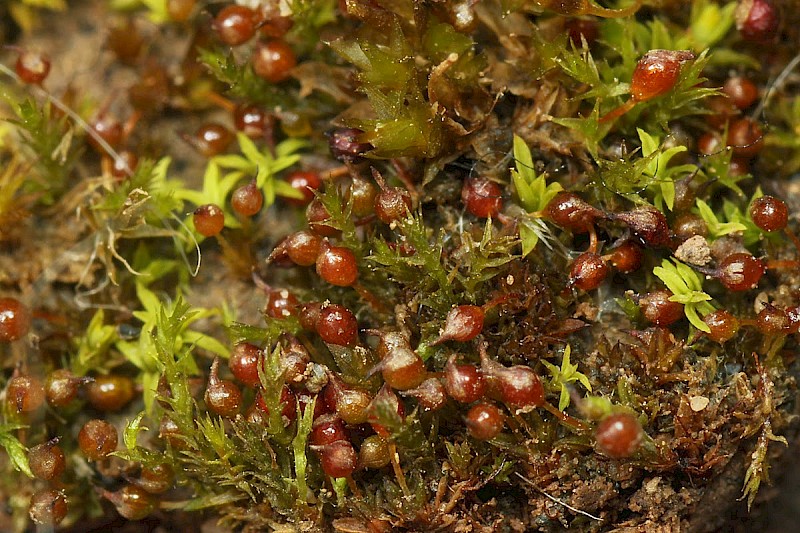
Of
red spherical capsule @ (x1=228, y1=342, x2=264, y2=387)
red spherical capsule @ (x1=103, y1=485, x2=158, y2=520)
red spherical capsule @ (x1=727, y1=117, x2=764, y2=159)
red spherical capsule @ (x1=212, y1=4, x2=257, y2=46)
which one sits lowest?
red spherical capsule @ (x1=103, y1=485, x2=158, y2=520)

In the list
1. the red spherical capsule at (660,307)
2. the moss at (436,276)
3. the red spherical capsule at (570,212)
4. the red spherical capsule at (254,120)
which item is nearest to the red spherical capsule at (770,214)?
the moss at (436,276)

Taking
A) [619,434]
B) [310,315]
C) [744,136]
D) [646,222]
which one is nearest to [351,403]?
[310,315]

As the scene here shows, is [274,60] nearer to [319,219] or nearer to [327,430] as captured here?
[319,219]

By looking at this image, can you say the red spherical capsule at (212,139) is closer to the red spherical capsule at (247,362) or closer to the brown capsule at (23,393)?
the red spherical capsule at (247,362)

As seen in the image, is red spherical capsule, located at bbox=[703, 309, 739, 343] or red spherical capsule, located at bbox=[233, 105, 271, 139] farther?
red spherical capsule, located at bbox=[233, 105, 271, 139]

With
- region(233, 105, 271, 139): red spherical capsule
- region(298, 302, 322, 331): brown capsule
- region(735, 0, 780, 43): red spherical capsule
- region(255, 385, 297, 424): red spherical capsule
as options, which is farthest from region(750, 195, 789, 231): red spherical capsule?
region(233, 105, 271, 139): red spherical capsule

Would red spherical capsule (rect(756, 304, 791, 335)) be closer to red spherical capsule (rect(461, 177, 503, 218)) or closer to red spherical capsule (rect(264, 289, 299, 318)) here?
red spherical capsule (rect(461, 177, 503, 218))
